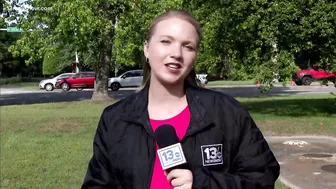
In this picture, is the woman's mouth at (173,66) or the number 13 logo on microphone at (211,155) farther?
the woman's mouth at (173,66)

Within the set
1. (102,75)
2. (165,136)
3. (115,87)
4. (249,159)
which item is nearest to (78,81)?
(115,87)

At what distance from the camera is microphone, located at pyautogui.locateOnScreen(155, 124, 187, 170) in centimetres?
189

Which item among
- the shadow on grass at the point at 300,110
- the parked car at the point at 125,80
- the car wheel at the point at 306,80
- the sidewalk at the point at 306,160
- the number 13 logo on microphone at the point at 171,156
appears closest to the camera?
the number 13 logo on microphone at the point at 171,156

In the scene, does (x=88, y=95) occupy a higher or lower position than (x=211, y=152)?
lower

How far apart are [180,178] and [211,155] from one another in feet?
0.79

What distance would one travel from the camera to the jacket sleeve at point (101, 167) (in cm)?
229

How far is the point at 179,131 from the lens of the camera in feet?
7.05

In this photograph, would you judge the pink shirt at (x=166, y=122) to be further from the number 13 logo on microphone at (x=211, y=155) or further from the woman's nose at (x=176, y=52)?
the woman's nose at (x=176, y=52)

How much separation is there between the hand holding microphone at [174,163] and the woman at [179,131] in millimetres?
115

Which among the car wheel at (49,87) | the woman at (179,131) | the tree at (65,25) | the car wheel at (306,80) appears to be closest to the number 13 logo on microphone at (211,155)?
the woman at (179,131)

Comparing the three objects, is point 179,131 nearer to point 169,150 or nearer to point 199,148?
point 199,148

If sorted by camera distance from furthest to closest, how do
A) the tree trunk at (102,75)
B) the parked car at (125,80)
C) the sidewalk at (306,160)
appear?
the parked car at (125,80)
the tree trunk at (102,75)
the sidewalk at (306,160)

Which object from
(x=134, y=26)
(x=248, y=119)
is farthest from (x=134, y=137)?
(x=134, y=26)

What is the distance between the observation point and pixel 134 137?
86.4 inches
